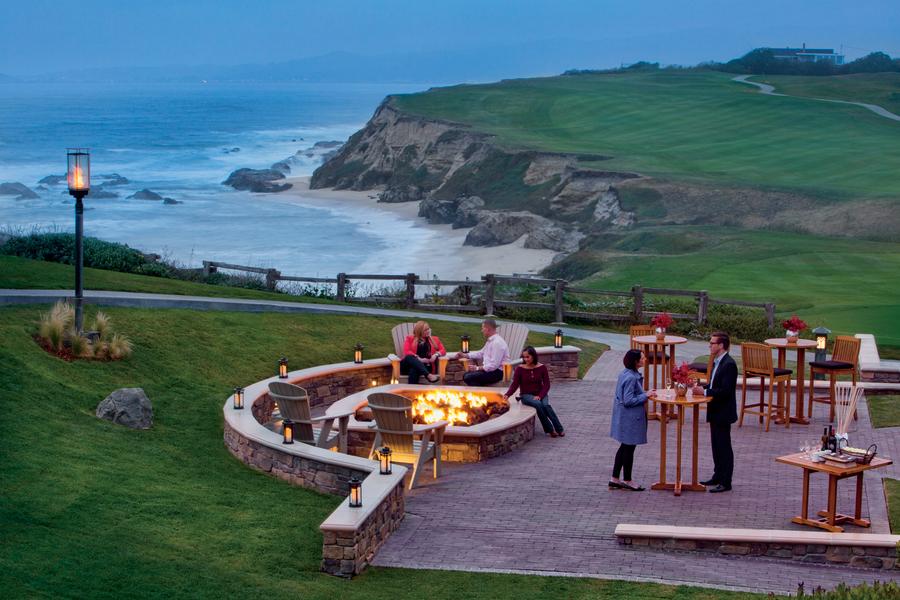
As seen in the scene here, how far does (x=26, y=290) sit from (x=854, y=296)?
22394mm

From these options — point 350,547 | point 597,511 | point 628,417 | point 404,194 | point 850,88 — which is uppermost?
point 850,88

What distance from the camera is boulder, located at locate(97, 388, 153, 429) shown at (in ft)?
45.2

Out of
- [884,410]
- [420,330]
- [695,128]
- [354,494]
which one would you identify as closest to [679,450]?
[354,494]

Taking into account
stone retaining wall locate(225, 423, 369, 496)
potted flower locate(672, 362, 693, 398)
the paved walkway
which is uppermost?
the paved walkway

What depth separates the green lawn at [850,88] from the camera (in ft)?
283

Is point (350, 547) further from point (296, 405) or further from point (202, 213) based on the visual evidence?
point (202, 213)

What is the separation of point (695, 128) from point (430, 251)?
110ft

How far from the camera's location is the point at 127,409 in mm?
13789

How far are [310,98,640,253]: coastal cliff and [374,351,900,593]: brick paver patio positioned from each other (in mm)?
37969

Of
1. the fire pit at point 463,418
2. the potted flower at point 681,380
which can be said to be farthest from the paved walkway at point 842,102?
the potted flower at point 681,380

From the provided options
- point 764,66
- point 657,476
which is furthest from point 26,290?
point 764,66

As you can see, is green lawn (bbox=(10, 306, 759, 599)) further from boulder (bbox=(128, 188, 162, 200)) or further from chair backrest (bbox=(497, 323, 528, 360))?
boulder (bbox=(128, 188, 162, 200))

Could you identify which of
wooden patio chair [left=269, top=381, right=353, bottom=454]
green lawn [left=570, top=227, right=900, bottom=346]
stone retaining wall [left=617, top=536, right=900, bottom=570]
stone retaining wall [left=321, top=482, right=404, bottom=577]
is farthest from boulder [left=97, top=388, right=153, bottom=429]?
green lawn [left=570, top=227, right=900, bottom=346]

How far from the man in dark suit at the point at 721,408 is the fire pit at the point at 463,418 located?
2.97 m
